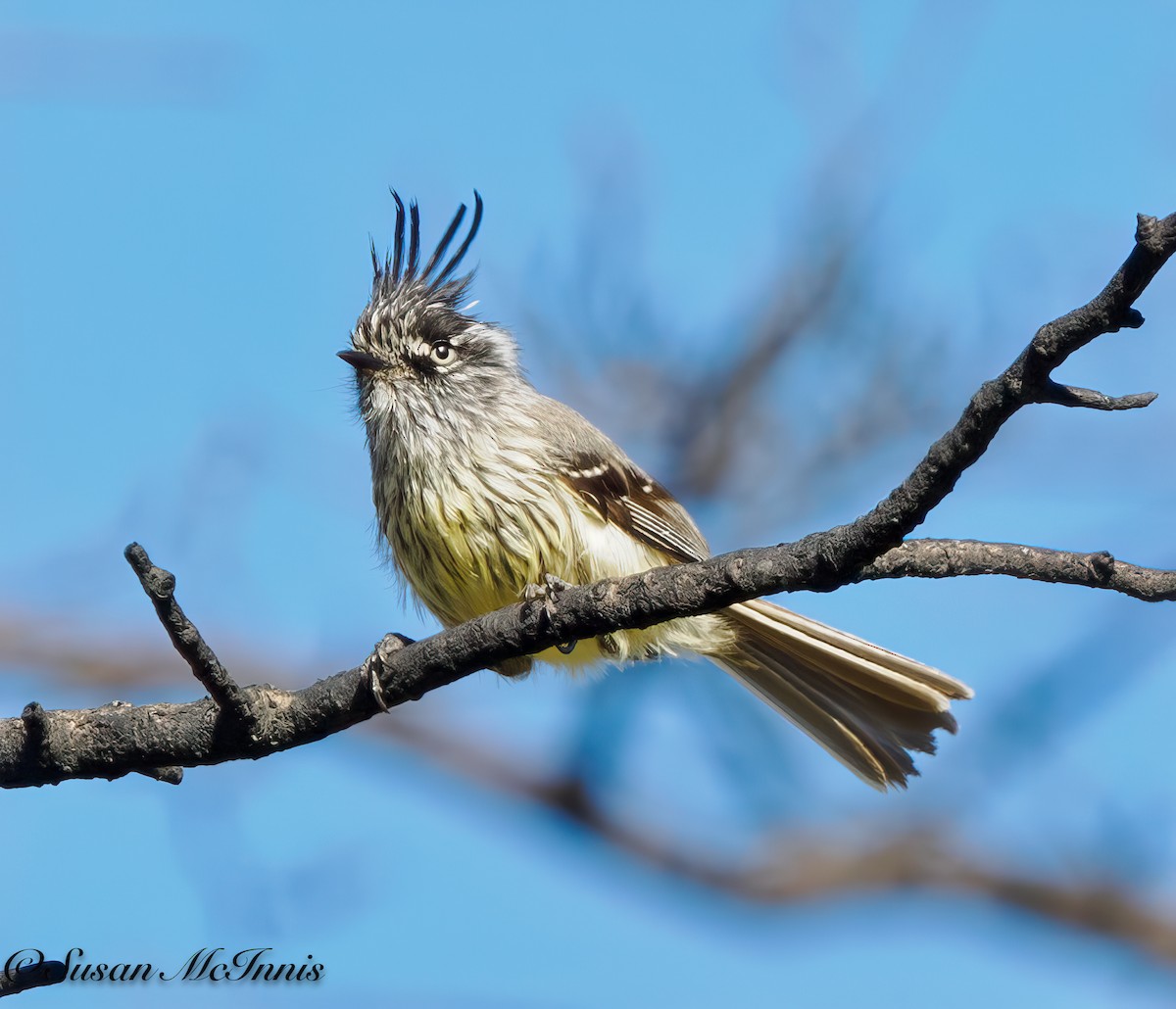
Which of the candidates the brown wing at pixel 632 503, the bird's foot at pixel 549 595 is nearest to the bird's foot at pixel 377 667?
the bird's foot at pixel 549 595

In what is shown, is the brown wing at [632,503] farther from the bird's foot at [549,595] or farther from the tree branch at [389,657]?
the tree branch at [389,657]

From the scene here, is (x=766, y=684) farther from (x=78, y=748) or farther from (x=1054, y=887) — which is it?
(x=78, y=748)

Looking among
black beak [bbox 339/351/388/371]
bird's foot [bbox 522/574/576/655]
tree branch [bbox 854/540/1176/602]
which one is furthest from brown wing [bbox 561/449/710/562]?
tree branch [bbox 854/540/1176/602]

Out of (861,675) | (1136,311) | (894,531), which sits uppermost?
(861,675)

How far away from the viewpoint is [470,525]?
4.72 m

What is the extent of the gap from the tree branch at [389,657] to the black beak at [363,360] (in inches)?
62.6

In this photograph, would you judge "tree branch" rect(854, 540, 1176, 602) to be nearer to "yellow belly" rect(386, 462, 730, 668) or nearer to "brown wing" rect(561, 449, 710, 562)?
"yellow belly" rect(386, 462, 730, 668)

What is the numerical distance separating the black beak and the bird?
0.01 meters

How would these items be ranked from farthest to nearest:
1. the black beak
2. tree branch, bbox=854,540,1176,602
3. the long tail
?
the black beak → the long tail → tree branch, bbox=854,540,1176,602

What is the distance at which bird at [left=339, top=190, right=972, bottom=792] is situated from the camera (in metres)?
4.76

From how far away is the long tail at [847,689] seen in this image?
4.98 meters

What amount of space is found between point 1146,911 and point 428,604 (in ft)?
13.4

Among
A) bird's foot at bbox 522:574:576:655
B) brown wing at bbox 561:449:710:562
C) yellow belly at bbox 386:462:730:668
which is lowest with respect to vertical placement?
bird's foot at bbox 522:574:576:655

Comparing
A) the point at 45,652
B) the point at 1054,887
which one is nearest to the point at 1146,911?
the point at 1054,887
